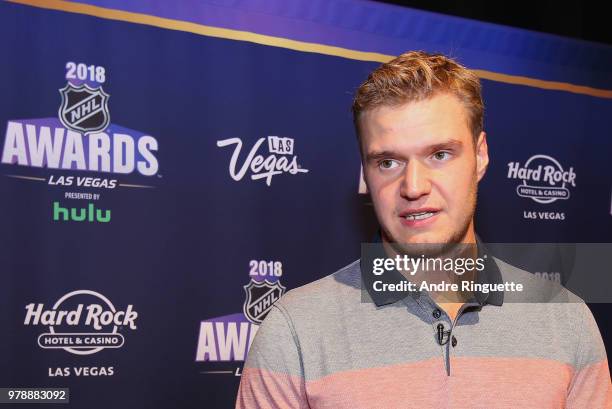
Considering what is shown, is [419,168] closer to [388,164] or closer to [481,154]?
[388,164]

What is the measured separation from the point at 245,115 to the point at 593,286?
1769 millimetres

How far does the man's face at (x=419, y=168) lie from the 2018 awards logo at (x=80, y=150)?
1144mm

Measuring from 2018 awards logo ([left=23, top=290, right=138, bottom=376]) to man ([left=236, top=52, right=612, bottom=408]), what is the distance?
3.49 feet

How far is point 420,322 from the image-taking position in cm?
141

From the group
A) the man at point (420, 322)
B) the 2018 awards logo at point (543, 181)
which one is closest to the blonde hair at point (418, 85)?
the man at point (420, 322)

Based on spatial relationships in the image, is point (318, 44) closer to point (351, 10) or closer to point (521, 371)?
point (351, 10)

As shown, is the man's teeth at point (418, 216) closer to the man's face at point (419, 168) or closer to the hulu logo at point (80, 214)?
the man's face at point (419, 168)

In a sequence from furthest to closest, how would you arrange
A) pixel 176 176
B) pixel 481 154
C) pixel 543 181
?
1. pixel 543 181
2. pixel 176 176
3. pixel 481 154

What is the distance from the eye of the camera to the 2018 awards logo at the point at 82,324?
2252mm

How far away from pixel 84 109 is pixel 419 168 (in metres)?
1.33

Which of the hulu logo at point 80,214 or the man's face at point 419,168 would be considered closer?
the man's face at point 419,168

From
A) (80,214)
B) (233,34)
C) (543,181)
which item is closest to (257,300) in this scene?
(80,214)

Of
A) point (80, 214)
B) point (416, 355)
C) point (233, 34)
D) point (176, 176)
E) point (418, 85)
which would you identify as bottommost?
point (416, 355)

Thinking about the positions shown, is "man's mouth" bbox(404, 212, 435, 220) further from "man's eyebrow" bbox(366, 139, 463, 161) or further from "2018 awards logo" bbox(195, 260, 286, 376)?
"2018 awards logo" bbox(195, 260, 286, 376)
